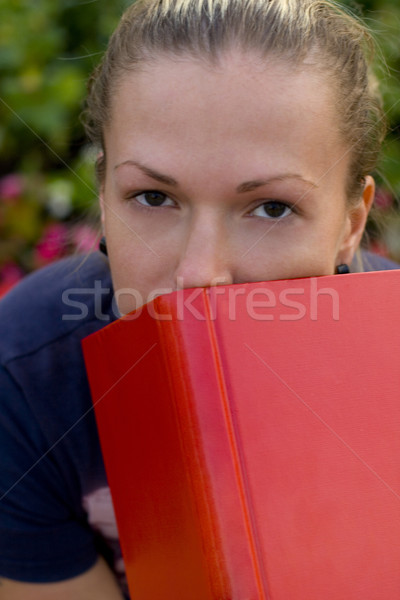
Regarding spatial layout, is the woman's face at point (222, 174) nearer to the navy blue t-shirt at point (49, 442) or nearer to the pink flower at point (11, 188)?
the navy blue t-shirt at point (49, 442)

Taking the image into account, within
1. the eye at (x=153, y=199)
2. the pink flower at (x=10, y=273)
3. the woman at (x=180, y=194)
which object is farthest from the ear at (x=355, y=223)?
the pink flower at (x=10, y=273)

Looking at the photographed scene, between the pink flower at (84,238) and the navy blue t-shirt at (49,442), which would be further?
the pink flower at (84,238)

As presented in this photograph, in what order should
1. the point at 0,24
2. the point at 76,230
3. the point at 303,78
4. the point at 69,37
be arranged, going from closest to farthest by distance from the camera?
the point at 303,78, the point at 76,230, the point at 0,24, the point at 69,37

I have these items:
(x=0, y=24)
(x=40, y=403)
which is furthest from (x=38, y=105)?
(x=40, y=403)

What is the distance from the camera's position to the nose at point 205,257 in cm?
67

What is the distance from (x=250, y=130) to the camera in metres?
0.67

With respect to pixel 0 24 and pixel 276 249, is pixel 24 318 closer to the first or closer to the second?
pixel 276 249

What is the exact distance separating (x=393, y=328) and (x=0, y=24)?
68.5 inches

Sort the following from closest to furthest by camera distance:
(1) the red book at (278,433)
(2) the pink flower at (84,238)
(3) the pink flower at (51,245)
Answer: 1. (1) the red book at (278,433)
2. (2) the pink flower at (84,238)
3. (3) the pink flower at (51,245)

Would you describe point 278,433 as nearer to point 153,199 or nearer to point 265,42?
point 153,199

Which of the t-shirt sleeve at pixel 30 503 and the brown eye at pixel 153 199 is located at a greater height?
the brown eye at pixel 153 199

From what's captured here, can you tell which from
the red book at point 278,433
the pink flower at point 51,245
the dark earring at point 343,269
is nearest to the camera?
the red book at point 278,433

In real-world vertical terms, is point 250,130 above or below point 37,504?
above

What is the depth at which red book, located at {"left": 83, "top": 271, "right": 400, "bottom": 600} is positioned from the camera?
22.5 inches
